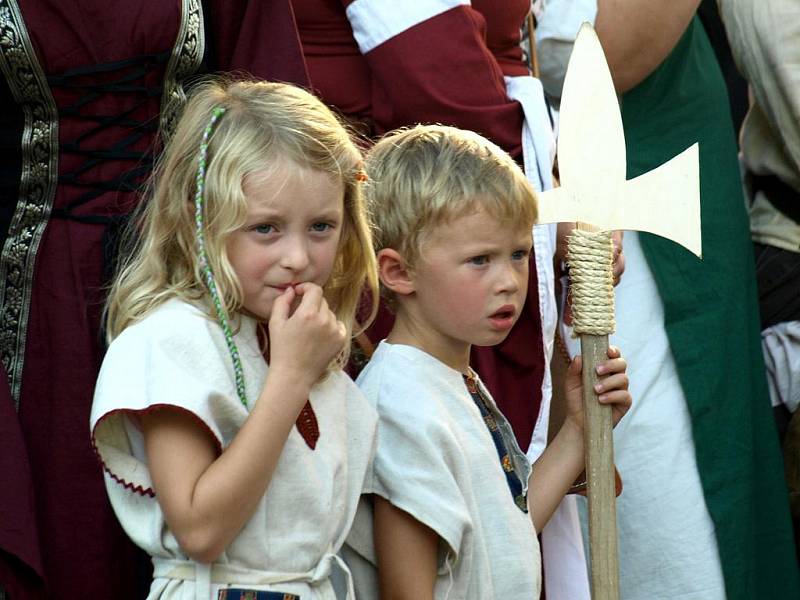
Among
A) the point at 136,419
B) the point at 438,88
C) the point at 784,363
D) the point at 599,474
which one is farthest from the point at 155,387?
the point at 784,363

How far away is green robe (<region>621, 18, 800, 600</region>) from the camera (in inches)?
130

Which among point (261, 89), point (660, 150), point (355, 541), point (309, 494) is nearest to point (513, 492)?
point (355, 541)

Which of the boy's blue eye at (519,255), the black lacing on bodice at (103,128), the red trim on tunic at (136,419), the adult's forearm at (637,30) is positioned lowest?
the red trim on tunic at (136,419)

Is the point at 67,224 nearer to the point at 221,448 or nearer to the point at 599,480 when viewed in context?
the point at 221,448

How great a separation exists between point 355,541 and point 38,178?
84cm

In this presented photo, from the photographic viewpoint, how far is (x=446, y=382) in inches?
93.9

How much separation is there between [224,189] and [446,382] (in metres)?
0.55

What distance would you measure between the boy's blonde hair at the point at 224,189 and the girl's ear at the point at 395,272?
3.9 inches

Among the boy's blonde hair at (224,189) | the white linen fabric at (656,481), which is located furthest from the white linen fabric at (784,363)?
the boy's blonde hair at (224,189)

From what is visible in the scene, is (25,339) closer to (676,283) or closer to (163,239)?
(163,239)

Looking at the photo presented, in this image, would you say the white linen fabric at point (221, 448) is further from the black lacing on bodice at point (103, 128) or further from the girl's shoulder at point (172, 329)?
the black lacing on bodice at point (103, 128)

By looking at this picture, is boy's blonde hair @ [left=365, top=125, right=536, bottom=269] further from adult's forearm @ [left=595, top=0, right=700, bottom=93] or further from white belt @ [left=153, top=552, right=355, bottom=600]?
adult's forearm @ [left=595, top=0, right=700, bottom=93]

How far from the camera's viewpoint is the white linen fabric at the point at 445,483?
2.24 metres

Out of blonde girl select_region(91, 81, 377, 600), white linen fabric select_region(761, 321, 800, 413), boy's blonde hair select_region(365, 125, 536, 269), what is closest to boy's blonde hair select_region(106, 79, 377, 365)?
blonde girl select_region(91, 81, 377, 600)
